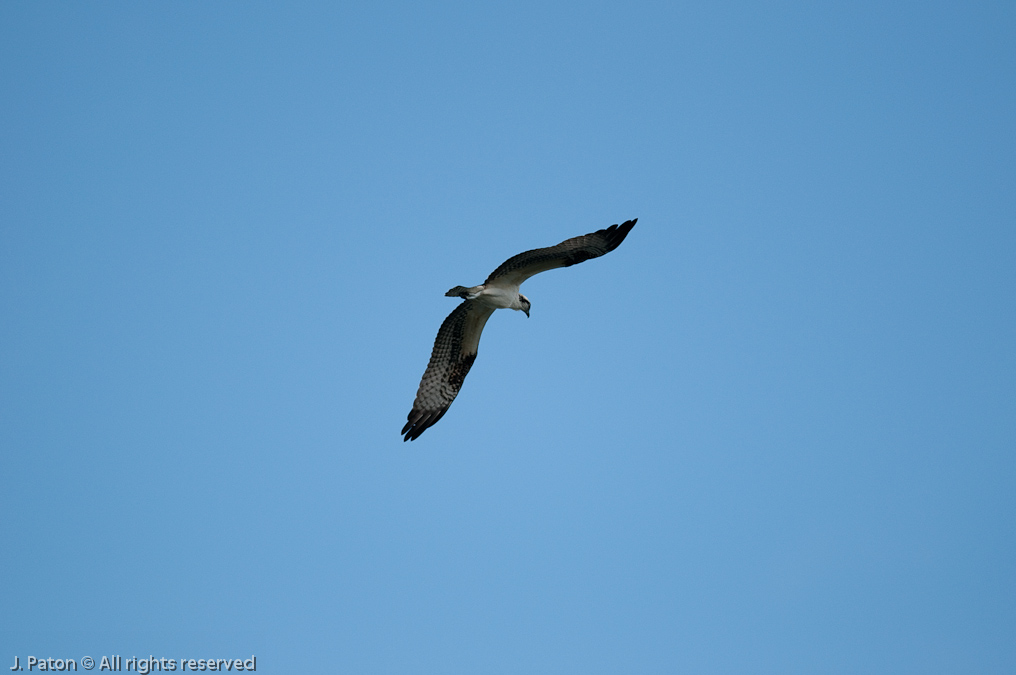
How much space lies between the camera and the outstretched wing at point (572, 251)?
13578mm

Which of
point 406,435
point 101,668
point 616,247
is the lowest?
point 101,668

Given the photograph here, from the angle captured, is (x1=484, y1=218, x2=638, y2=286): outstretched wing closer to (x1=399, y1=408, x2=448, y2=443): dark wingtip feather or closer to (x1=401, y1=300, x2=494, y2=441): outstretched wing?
(x1=401, y1=300, x2=494, y2=441): outstretched wing

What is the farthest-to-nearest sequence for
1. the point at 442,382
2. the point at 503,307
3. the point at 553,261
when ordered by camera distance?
the point at 442,382 < the point at 503,307 < the point at 553,261

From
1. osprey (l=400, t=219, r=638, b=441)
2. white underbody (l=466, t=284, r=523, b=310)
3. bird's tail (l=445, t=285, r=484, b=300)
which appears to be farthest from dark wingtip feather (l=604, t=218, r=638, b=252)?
bird's tail (l=445, t=285, r=484, b=300)

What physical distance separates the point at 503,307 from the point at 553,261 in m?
1.38

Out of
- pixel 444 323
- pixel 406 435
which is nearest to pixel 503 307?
pixel 444 323

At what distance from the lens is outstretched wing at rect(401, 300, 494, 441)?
15586 mm

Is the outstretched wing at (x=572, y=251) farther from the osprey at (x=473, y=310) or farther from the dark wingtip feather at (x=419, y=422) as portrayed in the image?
the dark wingtip feather at (x=419, y=422)

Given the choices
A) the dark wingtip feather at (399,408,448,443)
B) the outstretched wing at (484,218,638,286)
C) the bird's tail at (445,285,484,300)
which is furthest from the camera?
the dark wingtip feather at (399,408,448,443)

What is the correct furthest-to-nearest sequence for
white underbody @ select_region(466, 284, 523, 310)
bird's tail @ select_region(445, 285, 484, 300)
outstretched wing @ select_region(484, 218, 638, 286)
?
white underbody @ select_region(466, 284, 523, 310) → bird's tail @ select_region(445, 285, 484, 300) → outstretched wing @ select_region(484, 218, 638, 286)

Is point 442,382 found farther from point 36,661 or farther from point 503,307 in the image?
point 36,661

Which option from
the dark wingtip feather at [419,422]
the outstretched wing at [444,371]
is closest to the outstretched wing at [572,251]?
the outstretched wing at [444,371]

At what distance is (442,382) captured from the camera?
1591cm

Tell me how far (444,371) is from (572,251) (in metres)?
3.65
